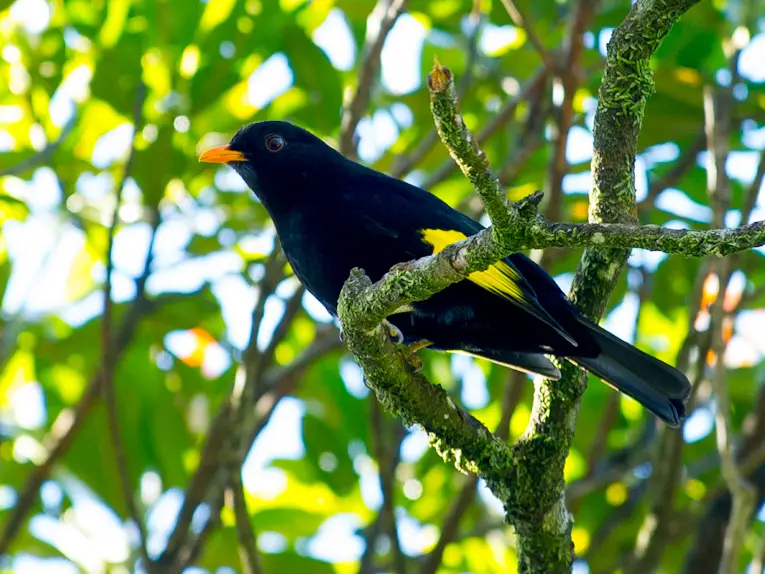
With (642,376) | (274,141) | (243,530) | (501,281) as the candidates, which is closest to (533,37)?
(274,141)

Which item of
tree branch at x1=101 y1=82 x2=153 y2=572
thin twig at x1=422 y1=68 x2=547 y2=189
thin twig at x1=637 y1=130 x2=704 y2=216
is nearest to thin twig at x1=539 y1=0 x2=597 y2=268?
thin twig at x1=422 y1=68 x2=547 y2=189

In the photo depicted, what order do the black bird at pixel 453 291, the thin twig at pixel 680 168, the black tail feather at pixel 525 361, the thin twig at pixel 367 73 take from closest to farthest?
the black tail feather at pixel 525 361
the black bird at pixel 453 291
the thin twig at pixel 367 73
the thin twig at pixel 680 168

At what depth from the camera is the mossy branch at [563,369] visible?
2.78 metres

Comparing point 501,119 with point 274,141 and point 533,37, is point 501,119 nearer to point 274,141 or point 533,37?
point 533,37

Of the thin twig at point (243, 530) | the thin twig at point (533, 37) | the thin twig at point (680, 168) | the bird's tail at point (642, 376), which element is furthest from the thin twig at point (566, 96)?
the thin twig at point (243, 530)

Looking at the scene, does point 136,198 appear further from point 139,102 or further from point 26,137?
point 139,102

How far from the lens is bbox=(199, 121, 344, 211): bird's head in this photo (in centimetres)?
457

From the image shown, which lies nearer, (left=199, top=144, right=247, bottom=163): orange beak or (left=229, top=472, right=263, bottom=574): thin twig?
(left=229, top=472, right=263, bottom=574): thin twig

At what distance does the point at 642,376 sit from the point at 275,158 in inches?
74.4

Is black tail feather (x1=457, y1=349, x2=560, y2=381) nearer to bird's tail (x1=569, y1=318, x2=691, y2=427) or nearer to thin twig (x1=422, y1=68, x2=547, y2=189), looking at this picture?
bird's tail (x1=569, y1=318, x2=691, y2=427)

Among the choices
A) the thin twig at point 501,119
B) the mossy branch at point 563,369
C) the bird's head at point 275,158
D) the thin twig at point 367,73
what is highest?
the thin twig at point 501,119

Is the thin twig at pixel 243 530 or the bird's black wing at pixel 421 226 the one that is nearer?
the bird's black wing at pixel 421 226

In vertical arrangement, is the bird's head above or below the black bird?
above

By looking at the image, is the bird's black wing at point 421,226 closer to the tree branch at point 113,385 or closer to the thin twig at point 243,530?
the tree branch at point 113,385
